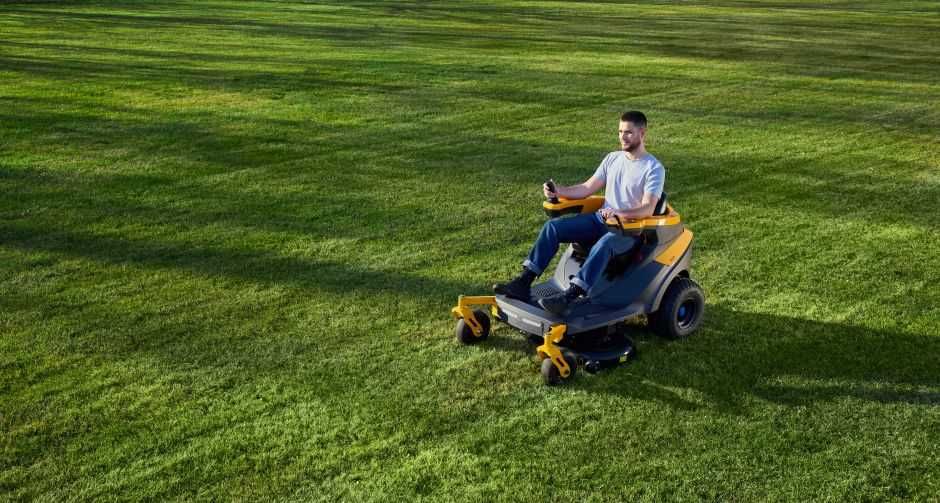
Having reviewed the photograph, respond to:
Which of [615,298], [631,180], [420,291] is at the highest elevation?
[631,180]

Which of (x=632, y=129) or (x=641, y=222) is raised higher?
(x=632, y=129)

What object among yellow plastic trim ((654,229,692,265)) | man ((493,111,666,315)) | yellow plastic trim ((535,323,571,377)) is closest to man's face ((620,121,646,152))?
man ((493,111,666,315))

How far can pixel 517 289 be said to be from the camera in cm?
548

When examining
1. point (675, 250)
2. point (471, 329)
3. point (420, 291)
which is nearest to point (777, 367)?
point (675, 250)

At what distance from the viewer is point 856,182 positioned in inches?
373

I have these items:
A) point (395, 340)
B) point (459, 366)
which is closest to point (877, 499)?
point (459, 366)

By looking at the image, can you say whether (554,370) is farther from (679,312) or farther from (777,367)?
(777,367)

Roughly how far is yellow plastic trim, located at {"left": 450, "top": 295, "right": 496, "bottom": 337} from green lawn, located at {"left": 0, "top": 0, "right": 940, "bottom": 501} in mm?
182

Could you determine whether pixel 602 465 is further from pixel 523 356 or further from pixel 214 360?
pixel 214 360

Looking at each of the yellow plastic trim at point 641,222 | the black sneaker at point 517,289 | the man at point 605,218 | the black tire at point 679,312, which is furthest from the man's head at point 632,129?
the black sneaker at point 517,289

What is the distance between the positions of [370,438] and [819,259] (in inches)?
166

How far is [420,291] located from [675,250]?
1863 millimetres

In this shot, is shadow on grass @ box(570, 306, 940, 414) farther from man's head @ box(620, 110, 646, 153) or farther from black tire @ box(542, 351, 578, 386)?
man's head @ box(620, 110, 646, 153)

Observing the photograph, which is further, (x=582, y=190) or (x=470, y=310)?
(x=582, y=190)
